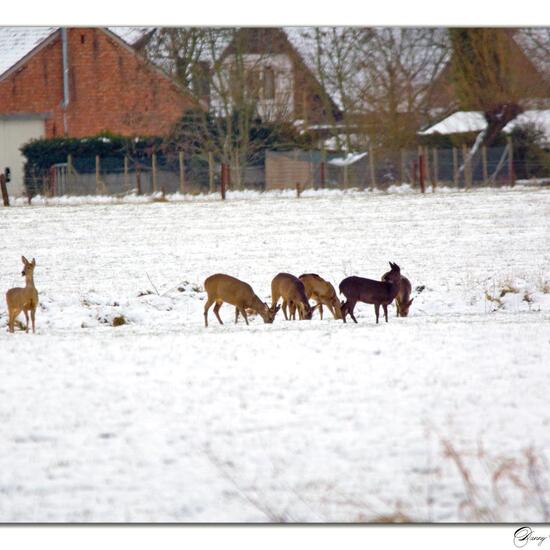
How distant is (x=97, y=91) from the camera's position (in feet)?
75.9

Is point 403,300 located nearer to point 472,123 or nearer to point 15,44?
point 15,44

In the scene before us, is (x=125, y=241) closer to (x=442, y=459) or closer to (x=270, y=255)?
(x=270, y=255)

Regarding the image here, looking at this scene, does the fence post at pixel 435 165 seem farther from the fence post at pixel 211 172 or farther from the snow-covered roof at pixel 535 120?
the fence post at pixel 211 172

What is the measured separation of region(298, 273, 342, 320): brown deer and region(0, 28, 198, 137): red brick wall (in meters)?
6.04

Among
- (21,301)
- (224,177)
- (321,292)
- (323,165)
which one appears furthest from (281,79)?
(21,301)

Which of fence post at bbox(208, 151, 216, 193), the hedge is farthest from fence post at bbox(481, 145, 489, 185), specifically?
the hedge

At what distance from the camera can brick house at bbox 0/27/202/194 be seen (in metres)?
18.5

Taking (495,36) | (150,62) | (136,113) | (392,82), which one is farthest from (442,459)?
(136,113)

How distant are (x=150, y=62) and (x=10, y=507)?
17.7 m

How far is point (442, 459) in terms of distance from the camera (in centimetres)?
622

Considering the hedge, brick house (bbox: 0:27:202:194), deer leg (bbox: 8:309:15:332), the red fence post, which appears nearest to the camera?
deer leg (bbox: 8:309:15:332)

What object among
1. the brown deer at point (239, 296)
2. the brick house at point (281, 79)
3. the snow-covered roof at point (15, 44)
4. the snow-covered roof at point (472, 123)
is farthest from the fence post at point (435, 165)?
the brown deer at point (239, 296)

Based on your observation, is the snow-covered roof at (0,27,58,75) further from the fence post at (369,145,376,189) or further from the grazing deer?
the fence post at (369,145,376,189)

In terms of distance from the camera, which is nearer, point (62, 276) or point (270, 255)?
point (62, 276)
